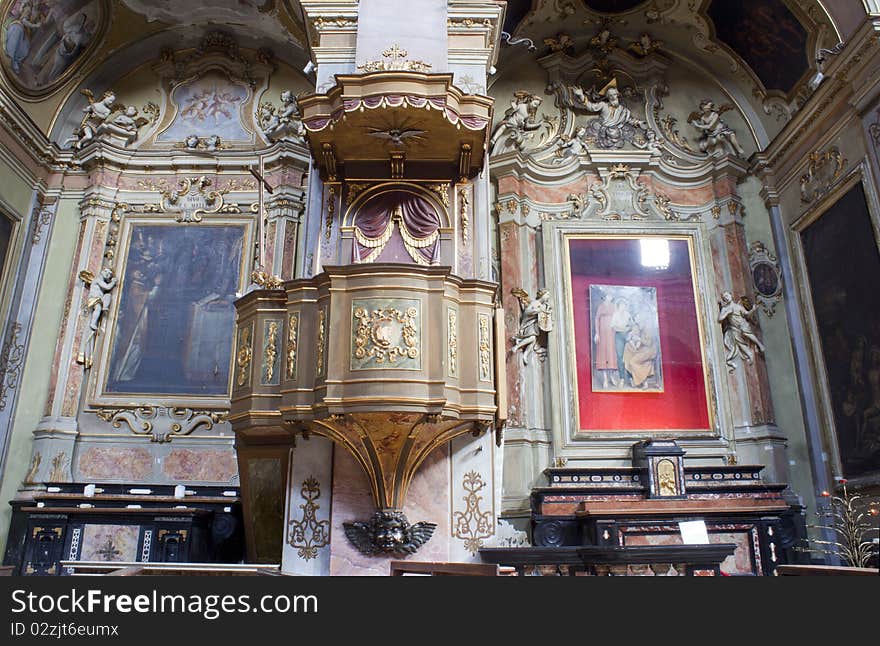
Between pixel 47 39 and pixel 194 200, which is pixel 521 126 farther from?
pixel 47 39

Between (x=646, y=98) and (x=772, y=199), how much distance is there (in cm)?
265

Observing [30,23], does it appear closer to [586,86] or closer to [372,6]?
[372,6]

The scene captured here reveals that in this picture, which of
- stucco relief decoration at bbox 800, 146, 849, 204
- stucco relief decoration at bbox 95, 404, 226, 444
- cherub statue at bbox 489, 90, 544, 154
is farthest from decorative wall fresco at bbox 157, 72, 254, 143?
stucco relief decoration at bbox 800, 146, 849, 204

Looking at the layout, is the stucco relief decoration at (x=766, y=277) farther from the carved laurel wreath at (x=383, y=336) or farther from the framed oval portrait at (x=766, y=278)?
the carved laurel wreath at (x=383, y=336)

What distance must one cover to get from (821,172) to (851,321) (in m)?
2.18

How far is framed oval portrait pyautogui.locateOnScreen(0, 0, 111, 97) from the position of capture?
32.5 ft

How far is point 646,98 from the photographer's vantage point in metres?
11.8

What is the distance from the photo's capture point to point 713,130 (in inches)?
447

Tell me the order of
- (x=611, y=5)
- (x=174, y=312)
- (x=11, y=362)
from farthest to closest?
(x=611, y=5), (x=174, y=312), (x=11, y=362)

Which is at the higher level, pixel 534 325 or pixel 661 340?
pixel 534 325

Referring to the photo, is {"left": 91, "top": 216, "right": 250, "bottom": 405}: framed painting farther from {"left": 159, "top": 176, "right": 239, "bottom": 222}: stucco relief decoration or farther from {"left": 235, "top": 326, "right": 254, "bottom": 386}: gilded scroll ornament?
{"left": 235, "top": 326, "right": 254, "bottom": 386}: gilded scroll ornament

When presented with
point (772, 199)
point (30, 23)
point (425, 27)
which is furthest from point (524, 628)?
point (30, 23)

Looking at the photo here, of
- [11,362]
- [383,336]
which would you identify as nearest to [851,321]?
[383,336]

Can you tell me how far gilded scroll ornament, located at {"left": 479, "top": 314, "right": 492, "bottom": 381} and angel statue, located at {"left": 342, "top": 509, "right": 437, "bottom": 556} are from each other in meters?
1.43
